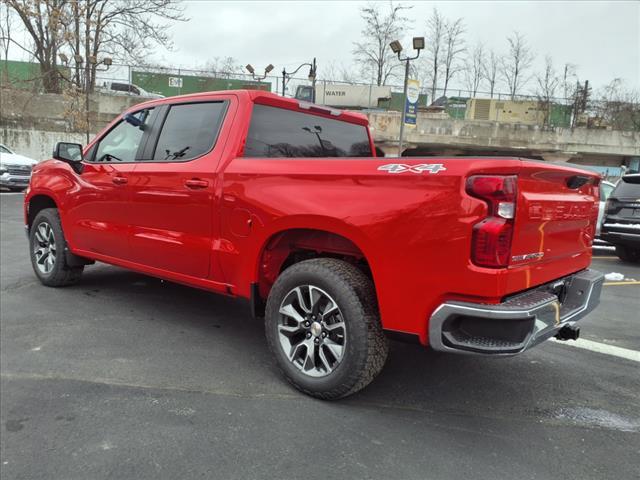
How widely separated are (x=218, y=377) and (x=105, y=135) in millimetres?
2702

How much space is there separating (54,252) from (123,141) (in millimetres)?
1611

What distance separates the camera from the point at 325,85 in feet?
105

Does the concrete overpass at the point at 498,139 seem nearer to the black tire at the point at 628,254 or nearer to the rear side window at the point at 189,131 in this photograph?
the black tire at the point at 628,254

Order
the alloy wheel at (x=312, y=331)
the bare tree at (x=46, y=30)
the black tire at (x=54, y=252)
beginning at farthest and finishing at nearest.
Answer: the bare tree at (x=46, y=30), the black tire at (x=54, y=252), the alloy wheel at (x=312, y=331)

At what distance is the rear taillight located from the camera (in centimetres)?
228

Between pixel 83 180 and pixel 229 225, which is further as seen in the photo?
pixel 83 180

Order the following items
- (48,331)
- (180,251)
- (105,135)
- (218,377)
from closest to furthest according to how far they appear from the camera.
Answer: (218,377), (180,251), (48,331), (105,135)

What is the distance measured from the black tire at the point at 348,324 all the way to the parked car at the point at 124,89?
30312 millimetres

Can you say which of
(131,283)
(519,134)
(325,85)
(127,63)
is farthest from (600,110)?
(131,283)

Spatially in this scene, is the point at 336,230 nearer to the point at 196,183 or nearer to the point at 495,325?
the point at 495,325

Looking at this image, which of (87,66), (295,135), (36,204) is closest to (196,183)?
(295,135)

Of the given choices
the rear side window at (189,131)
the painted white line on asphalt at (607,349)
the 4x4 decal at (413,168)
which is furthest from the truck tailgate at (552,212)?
the rear side window at (189,131)

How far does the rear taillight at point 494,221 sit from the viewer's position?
2281 millimetres

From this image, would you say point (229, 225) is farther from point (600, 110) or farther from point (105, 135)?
point (600, 110)
